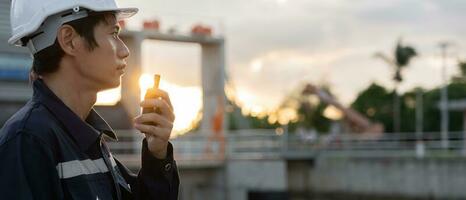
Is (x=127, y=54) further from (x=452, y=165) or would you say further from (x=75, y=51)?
(x=452, y=165)

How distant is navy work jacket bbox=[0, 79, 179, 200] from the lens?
1585mm

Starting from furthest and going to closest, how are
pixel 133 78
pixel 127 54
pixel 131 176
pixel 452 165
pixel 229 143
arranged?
pixel 133 78 < pixel 229 143 < pixel 452 165 < pixel 131 176 < pixel 127 54

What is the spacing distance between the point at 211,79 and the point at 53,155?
26.1 metres

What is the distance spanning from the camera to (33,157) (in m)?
1.60

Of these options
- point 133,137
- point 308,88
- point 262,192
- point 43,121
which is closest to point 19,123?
point 43,121

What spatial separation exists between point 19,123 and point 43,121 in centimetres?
6

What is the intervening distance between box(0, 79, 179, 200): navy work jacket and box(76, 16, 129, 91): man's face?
3.6 inches

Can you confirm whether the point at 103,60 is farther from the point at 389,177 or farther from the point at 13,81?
the point at 13,81

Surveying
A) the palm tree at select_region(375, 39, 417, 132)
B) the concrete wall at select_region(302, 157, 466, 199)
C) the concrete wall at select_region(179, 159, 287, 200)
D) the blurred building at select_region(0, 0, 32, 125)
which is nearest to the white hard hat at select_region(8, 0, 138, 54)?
the concrete wall at select_region(179, 159, 287, 200)

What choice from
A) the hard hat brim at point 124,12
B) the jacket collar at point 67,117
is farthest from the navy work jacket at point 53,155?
the hard hat brim at point 124,12

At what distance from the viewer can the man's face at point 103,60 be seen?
5.93ft

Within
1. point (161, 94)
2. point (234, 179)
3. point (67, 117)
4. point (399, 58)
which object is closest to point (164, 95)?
point (161, 94)

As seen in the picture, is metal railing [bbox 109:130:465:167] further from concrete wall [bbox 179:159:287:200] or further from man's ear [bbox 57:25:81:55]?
man's ear [bbox 57:25:81:55]

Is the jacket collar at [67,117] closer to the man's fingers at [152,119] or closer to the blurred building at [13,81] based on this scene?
the man's fingers at [152,119]
